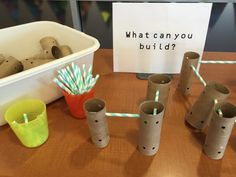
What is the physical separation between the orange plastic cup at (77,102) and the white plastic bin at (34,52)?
0.06 meters

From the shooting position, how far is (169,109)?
0.56 meters

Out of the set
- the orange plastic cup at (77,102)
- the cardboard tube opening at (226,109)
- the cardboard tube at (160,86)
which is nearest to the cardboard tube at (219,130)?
the cardboard tube opening at (226,109)

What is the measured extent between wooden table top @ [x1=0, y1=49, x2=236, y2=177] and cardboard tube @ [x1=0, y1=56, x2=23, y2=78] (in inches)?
4.9

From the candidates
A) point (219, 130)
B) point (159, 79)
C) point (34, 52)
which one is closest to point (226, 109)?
point (219, 130)

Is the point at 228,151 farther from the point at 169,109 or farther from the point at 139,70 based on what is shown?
the point at 139,70

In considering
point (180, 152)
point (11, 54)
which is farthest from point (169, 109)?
point (11, 54)

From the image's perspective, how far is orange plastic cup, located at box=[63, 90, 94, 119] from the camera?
0.50 metres

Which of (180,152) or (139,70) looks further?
(139,70)

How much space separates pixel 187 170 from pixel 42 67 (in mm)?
349

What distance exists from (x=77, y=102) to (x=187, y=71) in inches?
10.8

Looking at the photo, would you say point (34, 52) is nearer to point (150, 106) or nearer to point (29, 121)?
point (29, 121)

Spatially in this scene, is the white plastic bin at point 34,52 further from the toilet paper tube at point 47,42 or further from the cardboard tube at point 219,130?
the cardboard tube at point 219,130

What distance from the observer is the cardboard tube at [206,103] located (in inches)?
17.3

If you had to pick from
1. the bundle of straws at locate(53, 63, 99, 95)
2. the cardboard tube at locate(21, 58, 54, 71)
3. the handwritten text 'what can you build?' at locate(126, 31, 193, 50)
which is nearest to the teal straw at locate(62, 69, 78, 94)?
the bundle of straws at locate(53, 63, 99, 95)
